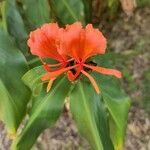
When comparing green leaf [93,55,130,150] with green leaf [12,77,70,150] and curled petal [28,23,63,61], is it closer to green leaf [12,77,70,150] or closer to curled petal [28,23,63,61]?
green leaf [12,77,70,150]

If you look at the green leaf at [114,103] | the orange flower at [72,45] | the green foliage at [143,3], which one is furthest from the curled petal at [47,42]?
the green foliage at [143,3]

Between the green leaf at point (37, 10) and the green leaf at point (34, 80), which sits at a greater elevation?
the green leaf at point (37, 10)

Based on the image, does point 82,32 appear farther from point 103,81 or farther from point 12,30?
point 12,30

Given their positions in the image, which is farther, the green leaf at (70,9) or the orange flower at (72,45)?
the green leaf at (70,9)

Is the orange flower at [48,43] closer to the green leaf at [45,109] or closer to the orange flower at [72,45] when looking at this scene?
the orange flower at [72,45]

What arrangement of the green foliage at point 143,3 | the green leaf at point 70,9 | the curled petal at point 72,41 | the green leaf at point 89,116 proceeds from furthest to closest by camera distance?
the green foliage at point 143,3, the green leaf at point 70,9, the green leaf at point 89,116, the curled petal at point 72,41

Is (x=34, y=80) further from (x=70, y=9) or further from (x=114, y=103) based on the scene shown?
(x=70, y=9)

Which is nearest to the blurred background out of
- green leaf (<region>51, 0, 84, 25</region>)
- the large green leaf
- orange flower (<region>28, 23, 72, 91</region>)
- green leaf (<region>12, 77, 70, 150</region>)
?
green leaf (<region>51, 0, 84, 25</region>)
